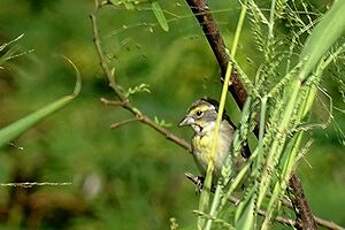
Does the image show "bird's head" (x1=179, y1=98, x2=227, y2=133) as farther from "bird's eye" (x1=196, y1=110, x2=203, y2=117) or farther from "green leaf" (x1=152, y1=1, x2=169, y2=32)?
"green leaf" (x1=152, y1=1, x2=169, y2=32)

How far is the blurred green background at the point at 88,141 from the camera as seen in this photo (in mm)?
3729

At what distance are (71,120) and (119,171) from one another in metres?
0.21

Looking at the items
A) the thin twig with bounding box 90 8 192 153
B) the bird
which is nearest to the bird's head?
the bird

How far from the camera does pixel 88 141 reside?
388cm

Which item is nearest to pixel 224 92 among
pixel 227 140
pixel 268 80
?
pixel 268 80

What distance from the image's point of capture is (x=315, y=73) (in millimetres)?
1254

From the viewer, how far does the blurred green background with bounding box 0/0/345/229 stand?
12.2 ft

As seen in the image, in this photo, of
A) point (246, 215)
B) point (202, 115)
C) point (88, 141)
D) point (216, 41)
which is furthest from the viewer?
point (88, 141)

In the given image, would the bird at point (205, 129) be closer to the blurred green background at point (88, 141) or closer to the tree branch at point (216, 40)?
the tree branch at point (216, 40)

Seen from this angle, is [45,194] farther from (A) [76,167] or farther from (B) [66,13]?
(B) [66,13]

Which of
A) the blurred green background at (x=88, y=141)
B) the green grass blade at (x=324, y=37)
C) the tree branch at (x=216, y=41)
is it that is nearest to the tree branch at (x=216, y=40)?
the tree branch at (x=216, y=41)

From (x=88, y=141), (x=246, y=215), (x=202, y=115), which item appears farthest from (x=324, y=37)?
(x=88, y=141)

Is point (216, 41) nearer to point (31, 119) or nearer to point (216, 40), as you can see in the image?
point (216, 40)

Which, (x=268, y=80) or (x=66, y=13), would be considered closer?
(x=268, y=80)
